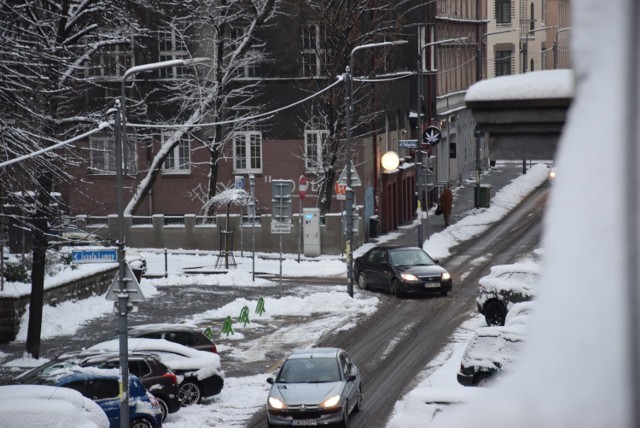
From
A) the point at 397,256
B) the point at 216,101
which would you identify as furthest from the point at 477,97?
the point at 216,101

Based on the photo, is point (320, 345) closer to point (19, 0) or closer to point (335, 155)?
point (19, 0)

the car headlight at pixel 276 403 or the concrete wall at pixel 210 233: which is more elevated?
the concrete wall at pixel 210 233

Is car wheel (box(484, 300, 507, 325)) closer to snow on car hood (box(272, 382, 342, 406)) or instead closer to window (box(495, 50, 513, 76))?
snow on car hood (box(272, 382, 342, 406))

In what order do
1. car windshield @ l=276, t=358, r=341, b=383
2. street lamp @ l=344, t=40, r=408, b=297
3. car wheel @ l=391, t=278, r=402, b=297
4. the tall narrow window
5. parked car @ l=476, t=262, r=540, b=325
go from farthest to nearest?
the tall narrow window, car wheel @ l=391, t=278, r=402, b=297, street lamp @ l=344, t=40, r=408, b=297, parked car @ l=476, t=262, r=540, b=325, car windshield @ l=276, t=358, r=341, b=383

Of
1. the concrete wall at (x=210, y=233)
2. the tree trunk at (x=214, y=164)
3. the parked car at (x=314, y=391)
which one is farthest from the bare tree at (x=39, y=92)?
the concrete wall at (x=210, y=233)

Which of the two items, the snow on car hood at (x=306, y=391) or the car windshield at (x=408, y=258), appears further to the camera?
the car windshield at (x=408, y=258)

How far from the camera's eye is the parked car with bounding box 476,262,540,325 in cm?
2955

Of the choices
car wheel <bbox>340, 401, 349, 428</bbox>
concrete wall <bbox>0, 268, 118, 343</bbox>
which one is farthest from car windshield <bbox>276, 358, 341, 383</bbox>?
concrete wall <bbox>0, 268, 118, 343</bbox>

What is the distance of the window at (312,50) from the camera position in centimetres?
4828

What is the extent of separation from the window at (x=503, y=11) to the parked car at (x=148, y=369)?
69.6 metres

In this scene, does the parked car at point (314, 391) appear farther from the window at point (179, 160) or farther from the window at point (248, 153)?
the window at point (179, 160)

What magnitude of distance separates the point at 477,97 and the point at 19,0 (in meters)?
25.6

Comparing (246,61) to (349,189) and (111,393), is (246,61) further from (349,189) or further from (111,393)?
(111,393)

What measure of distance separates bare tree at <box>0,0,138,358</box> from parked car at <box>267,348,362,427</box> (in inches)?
261
